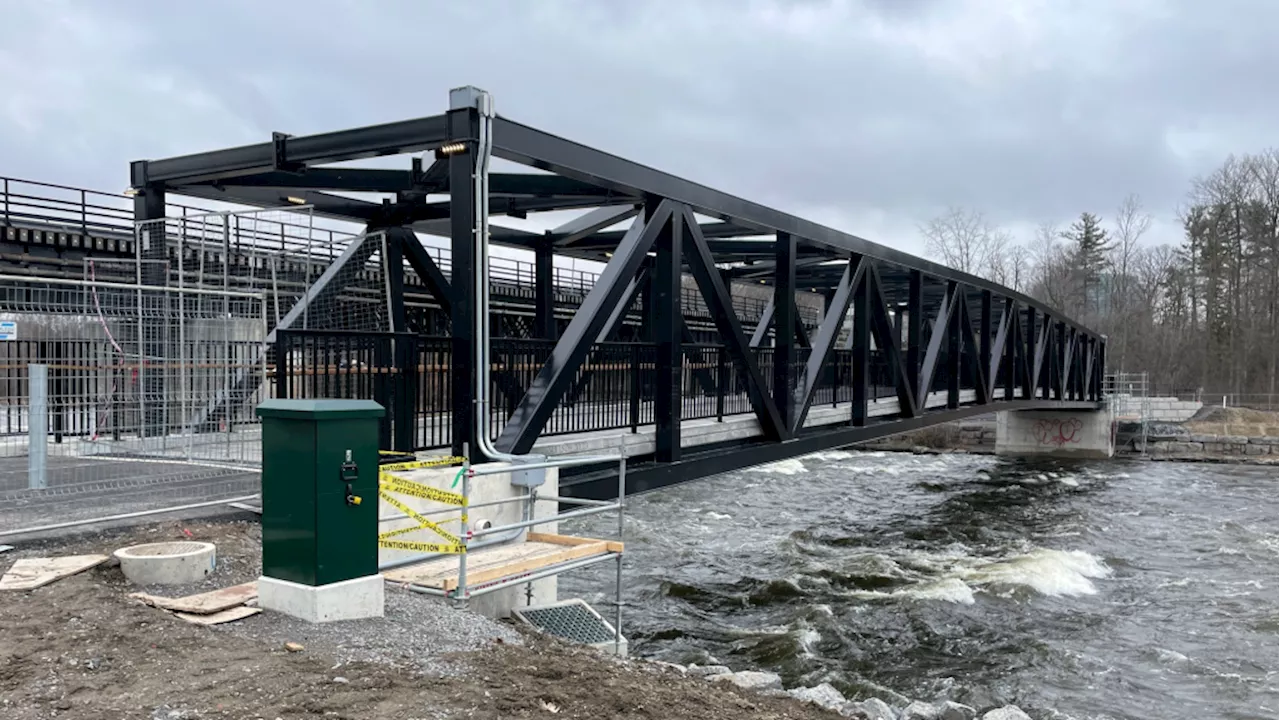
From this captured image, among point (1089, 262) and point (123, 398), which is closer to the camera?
point (123, 398)

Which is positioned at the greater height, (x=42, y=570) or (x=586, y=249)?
(x=586, y=249)

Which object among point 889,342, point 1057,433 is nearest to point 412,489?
point 889,342

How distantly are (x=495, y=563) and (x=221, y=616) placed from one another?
2.41 metres

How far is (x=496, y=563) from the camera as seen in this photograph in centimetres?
777

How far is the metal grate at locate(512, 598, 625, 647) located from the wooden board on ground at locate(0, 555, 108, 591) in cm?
340

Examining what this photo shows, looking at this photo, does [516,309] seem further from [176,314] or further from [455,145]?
[455,145]

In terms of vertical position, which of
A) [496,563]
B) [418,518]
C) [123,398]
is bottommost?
[496,563]

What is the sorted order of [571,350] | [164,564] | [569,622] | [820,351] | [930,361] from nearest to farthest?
[164,564], [569,622], [571,350], [820,351], [930,361]

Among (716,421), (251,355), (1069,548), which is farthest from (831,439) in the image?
(251,355)

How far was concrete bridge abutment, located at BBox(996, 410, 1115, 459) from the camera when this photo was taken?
4675cm

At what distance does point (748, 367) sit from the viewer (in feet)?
43.3

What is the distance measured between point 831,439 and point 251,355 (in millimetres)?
9971

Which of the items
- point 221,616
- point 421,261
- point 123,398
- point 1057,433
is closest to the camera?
point 221,616

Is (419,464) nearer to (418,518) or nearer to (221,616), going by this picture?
(418,518)
